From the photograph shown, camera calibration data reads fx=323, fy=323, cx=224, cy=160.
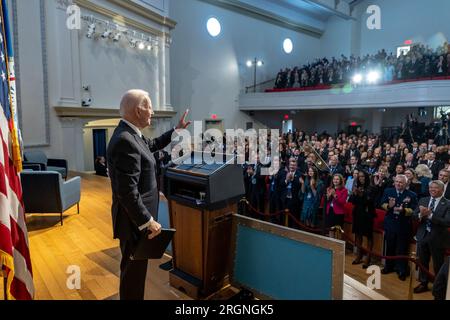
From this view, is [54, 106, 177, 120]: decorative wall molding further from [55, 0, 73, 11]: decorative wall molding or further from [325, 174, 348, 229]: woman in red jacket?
[325, 174, 348, 229]: woman in red jacket

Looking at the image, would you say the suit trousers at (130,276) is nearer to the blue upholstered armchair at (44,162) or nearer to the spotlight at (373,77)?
the blue upholstered armchair at (44,162)

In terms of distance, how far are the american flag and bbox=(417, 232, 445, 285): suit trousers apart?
3.77 meters

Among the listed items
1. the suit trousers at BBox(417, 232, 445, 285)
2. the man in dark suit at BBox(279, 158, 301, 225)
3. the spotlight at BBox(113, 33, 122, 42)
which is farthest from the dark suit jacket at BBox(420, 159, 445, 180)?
the spotlight at BBox(113, 33, 122, 42)

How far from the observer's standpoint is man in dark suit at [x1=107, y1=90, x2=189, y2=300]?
5.59ft

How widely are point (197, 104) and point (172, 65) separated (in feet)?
6.51

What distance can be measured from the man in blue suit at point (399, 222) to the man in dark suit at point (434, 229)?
0.24m

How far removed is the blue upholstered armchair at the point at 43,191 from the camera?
4109mm

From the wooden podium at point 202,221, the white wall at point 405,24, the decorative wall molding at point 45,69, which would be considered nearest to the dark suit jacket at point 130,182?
the wooden podium at point 202,221

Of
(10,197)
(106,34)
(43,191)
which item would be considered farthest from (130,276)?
(106,34)

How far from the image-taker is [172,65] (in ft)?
41.6

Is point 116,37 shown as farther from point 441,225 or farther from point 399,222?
point 441,225

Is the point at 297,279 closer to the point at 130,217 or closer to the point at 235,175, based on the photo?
the point at 235,175
